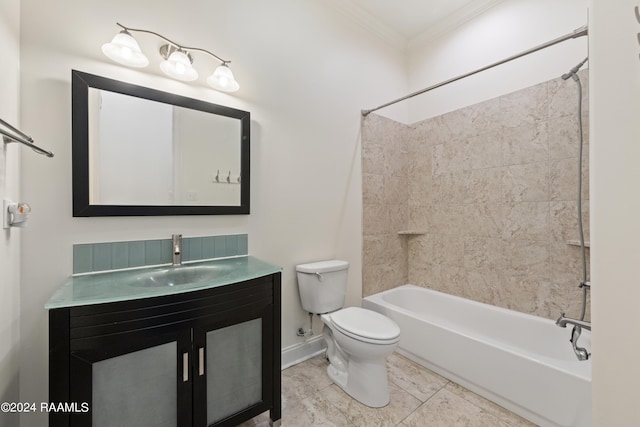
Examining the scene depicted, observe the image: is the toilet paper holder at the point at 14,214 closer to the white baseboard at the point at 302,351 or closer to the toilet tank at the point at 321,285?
the toilet tank at the point at 321,285

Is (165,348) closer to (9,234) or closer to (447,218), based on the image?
(9,234)

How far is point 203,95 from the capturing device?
161 centimetres

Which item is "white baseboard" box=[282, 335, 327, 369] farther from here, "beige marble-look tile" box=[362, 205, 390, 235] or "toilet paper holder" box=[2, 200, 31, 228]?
"toilet paper holder" box=[2, 200, 31, 228]

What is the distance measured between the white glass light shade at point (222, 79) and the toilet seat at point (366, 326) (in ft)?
5.30

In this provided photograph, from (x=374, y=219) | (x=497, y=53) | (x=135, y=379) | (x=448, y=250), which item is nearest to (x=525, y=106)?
(x=497, y=53)

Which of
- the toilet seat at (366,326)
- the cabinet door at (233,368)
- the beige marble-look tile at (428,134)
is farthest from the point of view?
the beige marble-look tile at (428,134)

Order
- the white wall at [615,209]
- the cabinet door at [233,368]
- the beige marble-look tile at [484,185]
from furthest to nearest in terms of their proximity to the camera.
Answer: the beige marble-look tile at [484,185] → the cabinet door at [233,368] → the white wall at [615,209]

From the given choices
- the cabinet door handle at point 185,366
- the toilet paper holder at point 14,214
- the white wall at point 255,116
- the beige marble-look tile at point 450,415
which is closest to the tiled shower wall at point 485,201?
the white wall at point 255,116

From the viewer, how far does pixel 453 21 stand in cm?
241

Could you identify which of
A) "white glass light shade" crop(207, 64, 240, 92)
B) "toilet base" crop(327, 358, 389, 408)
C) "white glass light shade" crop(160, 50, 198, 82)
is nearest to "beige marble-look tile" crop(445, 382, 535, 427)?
"toilet base" crop(327, 358, 389, 408)

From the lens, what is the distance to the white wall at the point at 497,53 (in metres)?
1.84

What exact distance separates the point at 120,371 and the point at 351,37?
8.97 ft

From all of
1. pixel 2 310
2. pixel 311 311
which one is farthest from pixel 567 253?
pixel 2 310

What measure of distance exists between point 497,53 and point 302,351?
9.48 ft
